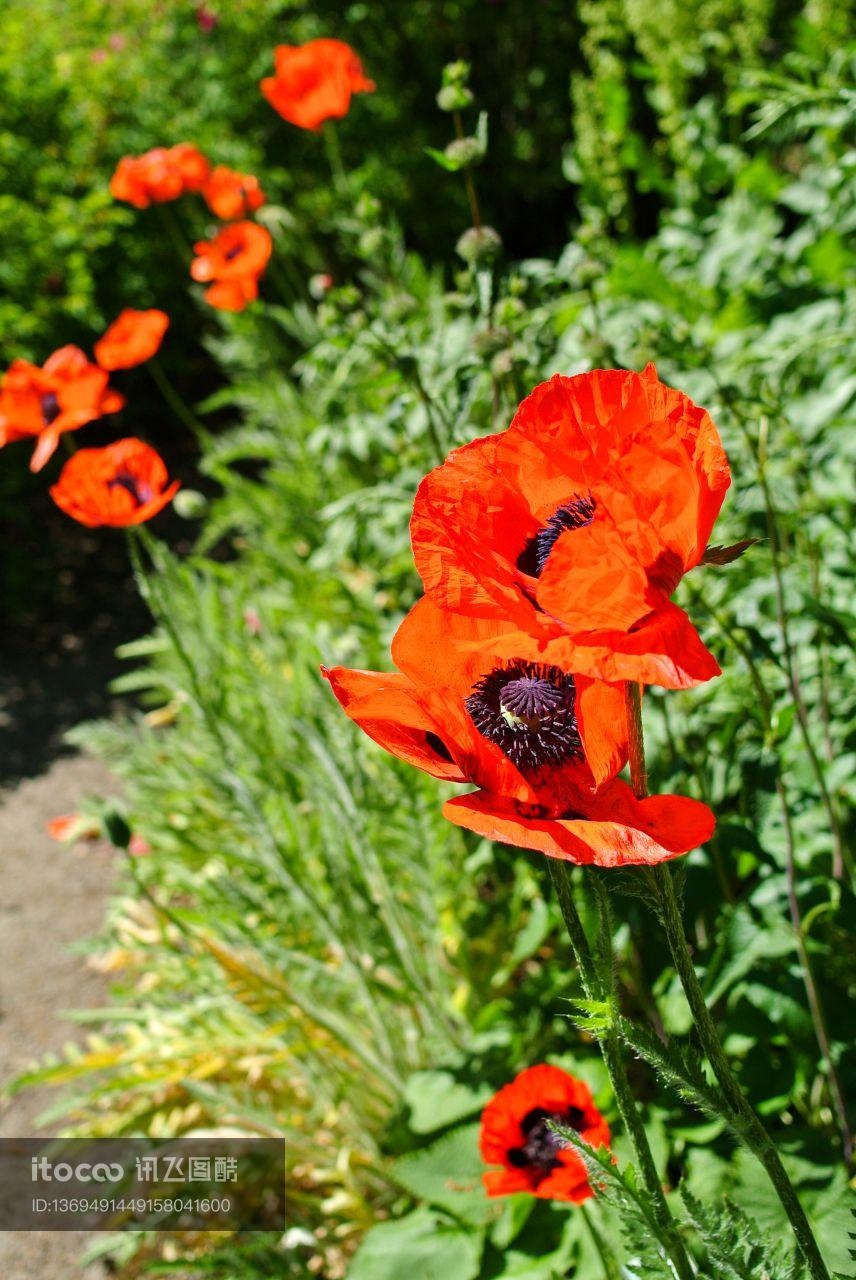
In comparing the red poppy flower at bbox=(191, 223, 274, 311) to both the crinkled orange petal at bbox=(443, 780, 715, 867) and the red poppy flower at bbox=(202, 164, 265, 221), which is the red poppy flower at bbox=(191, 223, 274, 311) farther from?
the crinkled orange petal at bbox=(443, 780, 715, 867)

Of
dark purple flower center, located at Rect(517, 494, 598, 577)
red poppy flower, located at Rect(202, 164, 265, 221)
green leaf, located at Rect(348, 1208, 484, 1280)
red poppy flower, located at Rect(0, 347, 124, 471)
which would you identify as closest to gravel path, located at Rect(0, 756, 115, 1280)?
green leaf, located at Rect(348, 1208, 484, 1280)

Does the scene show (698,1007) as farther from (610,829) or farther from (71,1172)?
(71,1172)

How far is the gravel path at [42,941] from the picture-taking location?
228 centimetres

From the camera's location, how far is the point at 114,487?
178 centimetres

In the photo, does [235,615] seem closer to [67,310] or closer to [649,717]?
[649,717]

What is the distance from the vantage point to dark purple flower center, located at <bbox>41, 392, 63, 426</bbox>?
2.18 metres

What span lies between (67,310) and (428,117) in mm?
2536

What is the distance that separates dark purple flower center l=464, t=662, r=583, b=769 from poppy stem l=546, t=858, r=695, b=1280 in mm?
78

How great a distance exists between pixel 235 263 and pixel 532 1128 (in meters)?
2.28

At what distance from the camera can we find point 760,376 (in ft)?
5.27

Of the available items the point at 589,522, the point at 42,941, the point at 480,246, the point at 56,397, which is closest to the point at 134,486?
the point at 56,397

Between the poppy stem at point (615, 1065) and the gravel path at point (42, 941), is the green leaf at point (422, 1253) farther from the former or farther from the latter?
the gravel path at point (42, 941)

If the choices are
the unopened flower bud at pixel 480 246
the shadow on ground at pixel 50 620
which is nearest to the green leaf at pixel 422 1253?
the unopened flower bud at pixel 480 246

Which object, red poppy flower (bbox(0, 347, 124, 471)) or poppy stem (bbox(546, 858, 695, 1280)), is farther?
red poppy flower (bbox(0, 347, 124, 471))
